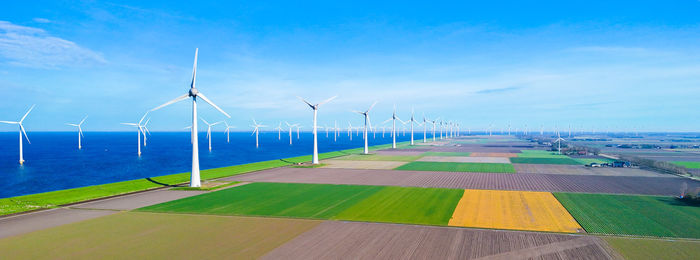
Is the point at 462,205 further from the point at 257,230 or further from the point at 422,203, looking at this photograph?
the point at 257,230

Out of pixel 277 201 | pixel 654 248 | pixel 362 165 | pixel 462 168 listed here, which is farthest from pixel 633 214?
pixel 362 165

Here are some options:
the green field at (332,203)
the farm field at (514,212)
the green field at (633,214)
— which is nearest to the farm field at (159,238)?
the green field at (332,203)

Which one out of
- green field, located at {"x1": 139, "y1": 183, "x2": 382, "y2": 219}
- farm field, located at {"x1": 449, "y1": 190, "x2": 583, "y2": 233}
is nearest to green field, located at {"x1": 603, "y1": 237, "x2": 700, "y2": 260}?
farm field, located at {"x1": 449, "y1": 190, "x2": 583, "y2": 233}

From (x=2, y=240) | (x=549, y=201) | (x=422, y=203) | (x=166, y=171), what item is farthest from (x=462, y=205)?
(x=166, y=171)

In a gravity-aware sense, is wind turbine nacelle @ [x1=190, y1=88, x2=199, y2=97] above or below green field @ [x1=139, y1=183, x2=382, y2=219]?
above

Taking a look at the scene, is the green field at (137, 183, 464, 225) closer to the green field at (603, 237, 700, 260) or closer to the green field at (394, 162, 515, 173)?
the green field at (603, 237, 700, 260)
